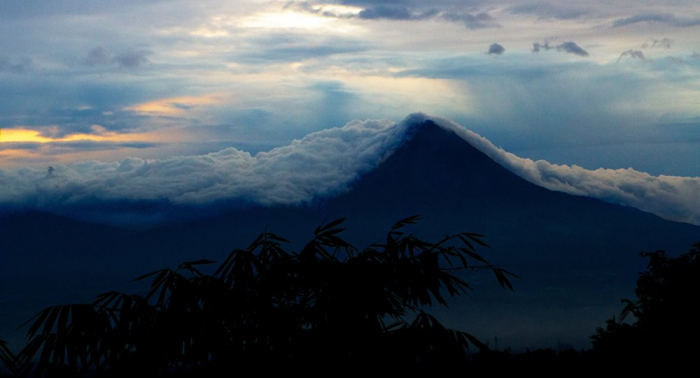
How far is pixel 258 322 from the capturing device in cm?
886

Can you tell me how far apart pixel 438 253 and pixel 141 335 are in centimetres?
378

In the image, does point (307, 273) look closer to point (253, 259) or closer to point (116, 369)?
point (253, 259)

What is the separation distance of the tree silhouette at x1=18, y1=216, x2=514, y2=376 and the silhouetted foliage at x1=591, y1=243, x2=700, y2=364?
1209cm

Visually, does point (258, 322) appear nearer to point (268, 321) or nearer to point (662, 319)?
point (268, 321)

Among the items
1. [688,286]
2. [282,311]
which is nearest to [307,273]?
[282,311]

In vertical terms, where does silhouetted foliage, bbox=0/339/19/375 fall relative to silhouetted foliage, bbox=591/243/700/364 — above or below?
above

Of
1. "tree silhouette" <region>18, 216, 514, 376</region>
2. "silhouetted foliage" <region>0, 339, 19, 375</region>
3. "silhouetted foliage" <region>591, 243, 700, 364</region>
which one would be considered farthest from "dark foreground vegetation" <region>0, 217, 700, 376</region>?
"silhouetted foliage" <region>591, 243, 700, 364</region>

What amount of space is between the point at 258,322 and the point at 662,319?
1740 centimetres

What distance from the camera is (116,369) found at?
841 cm

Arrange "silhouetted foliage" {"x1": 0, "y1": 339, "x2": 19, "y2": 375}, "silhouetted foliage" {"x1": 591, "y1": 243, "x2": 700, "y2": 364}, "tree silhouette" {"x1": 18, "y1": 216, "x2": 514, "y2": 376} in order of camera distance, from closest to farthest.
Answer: "silhouetted foliage" {"x1": 0, "y1": 339, "x2": 19, "y2": 375} → "tree silhouette" {"x1": 18, "y1": 216, "x2": 514, "y2": 376} → "silhouetted foliage" {"x1": 591, "y1": 243, "x2": 700, "y2": 364}

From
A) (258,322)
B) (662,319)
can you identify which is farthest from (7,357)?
(662,319)

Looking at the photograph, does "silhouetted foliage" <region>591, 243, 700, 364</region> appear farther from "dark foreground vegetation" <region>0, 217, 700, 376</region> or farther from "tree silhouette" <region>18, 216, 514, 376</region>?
"tree silhouette" <region>18, 216, 514, 376</region>

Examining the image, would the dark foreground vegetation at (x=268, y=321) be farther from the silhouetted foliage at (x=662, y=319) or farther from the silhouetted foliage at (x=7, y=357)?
the silhouetted foliage at (x=662, y=319)

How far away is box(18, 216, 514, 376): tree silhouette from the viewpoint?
324 inches
